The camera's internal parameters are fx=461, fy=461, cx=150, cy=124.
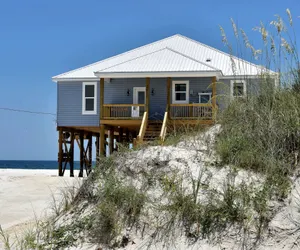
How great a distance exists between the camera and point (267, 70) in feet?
27.0

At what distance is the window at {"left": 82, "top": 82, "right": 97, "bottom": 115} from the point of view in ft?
86.9

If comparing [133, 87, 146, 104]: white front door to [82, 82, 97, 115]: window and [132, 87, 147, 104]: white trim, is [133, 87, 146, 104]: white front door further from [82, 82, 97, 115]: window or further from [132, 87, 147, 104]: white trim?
[82, 82, 97, 115]: window

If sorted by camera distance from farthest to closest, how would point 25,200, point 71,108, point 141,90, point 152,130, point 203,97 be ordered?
point 71,108, point 141,90, point 203,97, point 152,130, point 25,200

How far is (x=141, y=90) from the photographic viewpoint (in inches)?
1021

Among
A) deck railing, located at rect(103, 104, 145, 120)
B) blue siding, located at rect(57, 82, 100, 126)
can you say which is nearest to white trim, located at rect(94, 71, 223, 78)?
deck railing, located at rect(103, 104, 145, 120)

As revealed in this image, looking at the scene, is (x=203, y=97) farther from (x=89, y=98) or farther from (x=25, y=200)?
(x=25, y=200)

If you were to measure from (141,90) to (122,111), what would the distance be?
7.89 feet

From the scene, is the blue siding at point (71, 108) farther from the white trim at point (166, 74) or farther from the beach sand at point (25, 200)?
the beach sand at point (25, 200)

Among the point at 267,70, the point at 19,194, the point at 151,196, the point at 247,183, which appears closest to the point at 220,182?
the point at 247,183

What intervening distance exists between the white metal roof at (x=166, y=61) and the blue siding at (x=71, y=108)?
0.59 metres

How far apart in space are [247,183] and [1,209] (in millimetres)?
8976

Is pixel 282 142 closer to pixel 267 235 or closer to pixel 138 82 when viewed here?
pixel 267 235

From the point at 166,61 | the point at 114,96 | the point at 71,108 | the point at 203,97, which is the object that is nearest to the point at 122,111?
the point at 114,96

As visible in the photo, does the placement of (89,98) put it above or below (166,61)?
below
